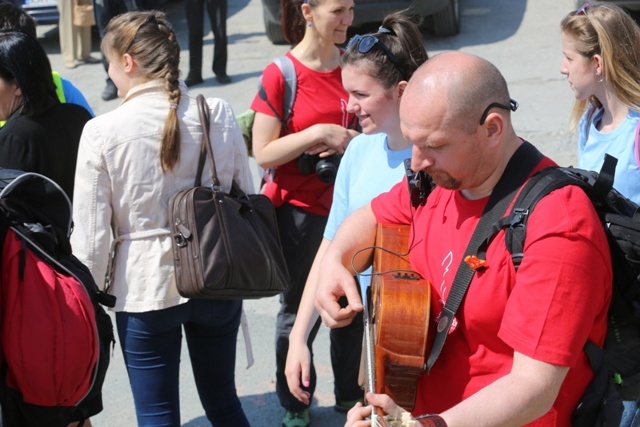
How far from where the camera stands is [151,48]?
3330mm

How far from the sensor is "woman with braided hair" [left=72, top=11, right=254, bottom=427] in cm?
320

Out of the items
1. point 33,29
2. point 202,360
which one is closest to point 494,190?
point 202,360

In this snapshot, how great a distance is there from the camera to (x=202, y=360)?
11.7 ft

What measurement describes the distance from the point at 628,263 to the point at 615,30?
1.59m

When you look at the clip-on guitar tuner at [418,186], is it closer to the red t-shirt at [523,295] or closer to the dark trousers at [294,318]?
the red t-shirt at [523,295]

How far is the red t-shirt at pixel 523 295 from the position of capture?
6.04ft

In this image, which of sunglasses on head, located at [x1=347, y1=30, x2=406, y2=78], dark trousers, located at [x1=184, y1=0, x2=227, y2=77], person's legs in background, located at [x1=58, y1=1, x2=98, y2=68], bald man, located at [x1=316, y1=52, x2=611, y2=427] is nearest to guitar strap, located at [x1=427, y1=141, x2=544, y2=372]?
bald man, located at [x1=316, y1=52, x2=611, y2=427]

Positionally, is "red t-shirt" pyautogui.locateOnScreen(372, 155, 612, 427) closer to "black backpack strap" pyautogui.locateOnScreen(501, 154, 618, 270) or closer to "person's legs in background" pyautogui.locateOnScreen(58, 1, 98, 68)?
"black backpack strap" pyautogui.locateOnScreen(501, 154, 618, 270)

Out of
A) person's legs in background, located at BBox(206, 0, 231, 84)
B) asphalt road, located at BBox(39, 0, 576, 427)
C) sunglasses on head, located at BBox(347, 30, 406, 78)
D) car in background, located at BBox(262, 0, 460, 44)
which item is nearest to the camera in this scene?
sunglasses on head, located at BBox(347, 30, 406, 78)

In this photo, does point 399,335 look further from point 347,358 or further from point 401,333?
point 347,358

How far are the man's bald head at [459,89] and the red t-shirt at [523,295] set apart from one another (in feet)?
0.66

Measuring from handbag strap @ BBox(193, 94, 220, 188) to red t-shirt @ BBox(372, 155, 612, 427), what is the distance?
46.3 inches

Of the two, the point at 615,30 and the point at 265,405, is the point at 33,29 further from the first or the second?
the point at 615,30

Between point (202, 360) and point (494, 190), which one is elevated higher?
point (494, 190)
